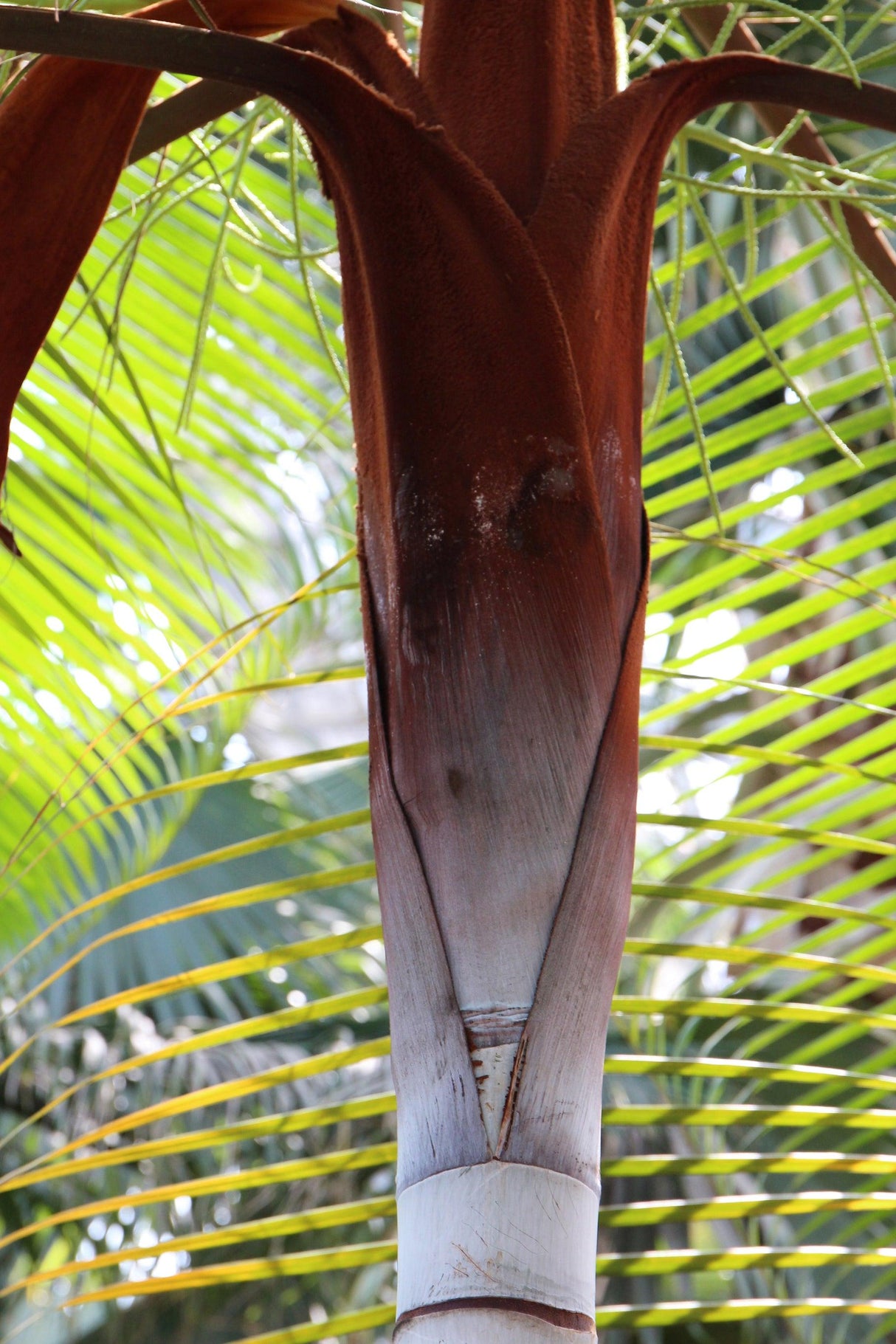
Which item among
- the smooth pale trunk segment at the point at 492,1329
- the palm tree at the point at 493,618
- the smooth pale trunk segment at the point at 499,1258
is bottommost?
the smooth pale trunk segment at the point at 492,1329

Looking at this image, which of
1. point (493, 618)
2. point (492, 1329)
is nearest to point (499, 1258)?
point (492, 1329)

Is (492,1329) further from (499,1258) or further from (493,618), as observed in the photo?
(493,618)

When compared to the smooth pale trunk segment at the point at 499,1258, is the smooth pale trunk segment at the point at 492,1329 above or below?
below

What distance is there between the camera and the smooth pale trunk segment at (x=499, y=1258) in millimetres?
246

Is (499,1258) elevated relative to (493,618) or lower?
lower

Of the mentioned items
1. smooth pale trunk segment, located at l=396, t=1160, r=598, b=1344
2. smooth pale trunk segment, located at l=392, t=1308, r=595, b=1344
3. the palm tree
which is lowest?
smooth pale trunk segment, located at l=392, t=1308, r=595, b=1344

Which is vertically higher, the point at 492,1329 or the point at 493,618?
the point at 493,618

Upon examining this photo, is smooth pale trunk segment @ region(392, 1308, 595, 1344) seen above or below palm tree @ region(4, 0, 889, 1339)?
below

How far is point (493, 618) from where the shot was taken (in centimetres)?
31

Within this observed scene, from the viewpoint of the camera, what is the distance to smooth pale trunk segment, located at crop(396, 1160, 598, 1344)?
0.25m

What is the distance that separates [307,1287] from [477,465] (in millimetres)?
3491

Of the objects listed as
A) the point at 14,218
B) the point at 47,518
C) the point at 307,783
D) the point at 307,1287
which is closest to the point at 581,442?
the point at 14,218

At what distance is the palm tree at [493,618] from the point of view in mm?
268

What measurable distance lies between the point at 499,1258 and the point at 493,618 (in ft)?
0.44
